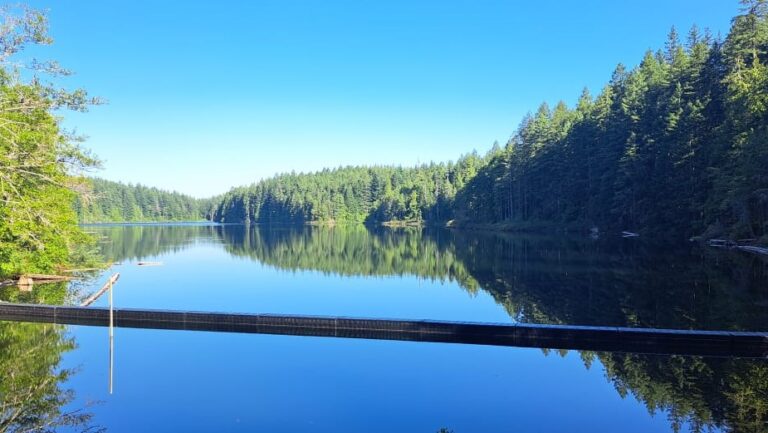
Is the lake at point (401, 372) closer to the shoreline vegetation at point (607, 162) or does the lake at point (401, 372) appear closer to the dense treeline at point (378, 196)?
the shoreline vegetation at point (607, 162)

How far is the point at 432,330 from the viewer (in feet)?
54.5

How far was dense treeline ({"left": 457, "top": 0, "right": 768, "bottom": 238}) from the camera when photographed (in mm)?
42281

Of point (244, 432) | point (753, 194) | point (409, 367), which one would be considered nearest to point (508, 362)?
point (409, 367)

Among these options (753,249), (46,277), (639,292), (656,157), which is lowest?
(639,292)

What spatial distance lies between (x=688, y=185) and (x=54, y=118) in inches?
2120

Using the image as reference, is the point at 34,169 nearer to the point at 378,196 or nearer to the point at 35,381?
the point at 35,381

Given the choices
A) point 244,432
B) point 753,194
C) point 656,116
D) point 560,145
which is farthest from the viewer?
point 560,145

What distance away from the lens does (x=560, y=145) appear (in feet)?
274

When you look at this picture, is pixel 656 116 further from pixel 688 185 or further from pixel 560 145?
pixel 560 145

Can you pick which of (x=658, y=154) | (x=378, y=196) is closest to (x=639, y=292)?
(x=658, y=154)

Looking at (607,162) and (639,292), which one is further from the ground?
(607,162)

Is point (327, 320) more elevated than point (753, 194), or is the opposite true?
point (753, 194)

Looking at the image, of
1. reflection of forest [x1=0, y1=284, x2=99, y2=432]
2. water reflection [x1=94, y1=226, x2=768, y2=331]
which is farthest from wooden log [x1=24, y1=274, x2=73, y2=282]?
water reflection [x1=94, y1=226, x2=768, y2=331]

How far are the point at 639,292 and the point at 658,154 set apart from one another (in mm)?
40667
